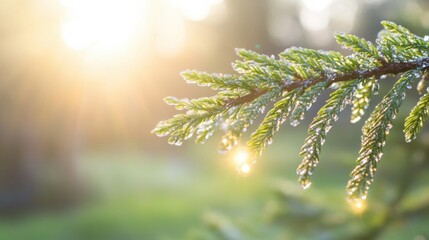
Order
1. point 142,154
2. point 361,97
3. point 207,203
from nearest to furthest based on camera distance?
point 361,97
point 207,203
point 142,154

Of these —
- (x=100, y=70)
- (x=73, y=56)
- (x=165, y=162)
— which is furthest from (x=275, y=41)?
(x=73, y=56)

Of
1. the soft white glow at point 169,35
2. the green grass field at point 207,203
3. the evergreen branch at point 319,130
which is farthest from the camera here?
the soft white glow at point 169,35

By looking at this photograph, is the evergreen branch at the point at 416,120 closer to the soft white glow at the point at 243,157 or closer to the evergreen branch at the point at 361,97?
the evergreen branch at the point at 361,97

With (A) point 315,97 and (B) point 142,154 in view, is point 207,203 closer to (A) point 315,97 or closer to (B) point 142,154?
(B) point 142,154

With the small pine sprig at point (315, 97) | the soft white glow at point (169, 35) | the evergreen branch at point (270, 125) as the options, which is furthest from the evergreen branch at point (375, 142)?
the soft white glow at point (169, 35)

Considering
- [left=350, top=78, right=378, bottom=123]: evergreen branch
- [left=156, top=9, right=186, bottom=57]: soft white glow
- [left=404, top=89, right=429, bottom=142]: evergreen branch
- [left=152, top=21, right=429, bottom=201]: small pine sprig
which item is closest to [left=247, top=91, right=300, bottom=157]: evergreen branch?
[left=152, top=21, right=429, bottom=201]: small pine sprig

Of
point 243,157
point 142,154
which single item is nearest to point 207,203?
point 142,154

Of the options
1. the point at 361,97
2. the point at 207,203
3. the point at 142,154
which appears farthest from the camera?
the point at 142,154
